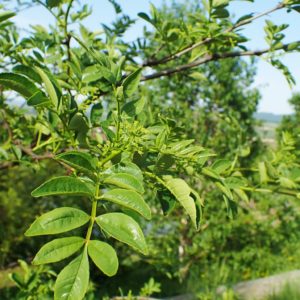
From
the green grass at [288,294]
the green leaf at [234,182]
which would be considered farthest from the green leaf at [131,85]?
the green grass at [288,294]

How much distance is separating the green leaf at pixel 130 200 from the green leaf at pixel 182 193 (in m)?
0.10

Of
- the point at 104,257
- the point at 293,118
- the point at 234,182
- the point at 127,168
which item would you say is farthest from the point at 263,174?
the point at 293,118

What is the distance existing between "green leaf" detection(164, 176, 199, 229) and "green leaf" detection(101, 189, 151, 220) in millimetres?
103

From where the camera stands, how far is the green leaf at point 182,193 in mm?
723

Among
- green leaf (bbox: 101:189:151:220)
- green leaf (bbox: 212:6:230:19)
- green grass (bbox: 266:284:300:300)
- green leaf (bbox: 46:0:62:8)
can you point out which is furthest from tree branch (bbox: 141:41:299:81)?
green grass (bbox: 266:284:300:300)

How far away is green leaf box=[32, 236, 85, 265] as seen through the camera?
1.92 ft

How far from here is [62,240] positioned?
0.62 meters

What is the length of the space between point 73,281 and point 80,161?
0.60 feet

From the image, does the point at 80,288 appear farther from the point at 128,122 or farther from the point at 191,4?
the point at 191,4

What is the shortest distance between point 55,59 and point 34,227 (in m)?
0.81

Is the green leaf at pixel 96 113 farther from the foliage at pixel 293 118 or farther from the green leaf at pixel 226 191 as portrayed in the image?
the foliage at pixel 293 118

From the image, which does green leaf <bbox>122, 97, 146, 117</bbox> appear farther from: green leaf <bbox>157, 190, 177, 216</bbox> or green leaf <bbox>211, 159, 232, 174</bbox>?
green leaf <bbox>211, 159, 232, 174</bbox>

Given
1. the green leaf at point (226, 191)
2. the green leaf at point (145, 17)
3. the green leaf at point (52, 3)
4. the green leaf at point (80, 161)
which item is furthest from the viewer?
the green leaf at point (145, 17)

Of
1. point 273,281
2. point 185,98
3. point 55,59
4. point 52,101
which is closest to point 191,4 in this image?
point 185,98
